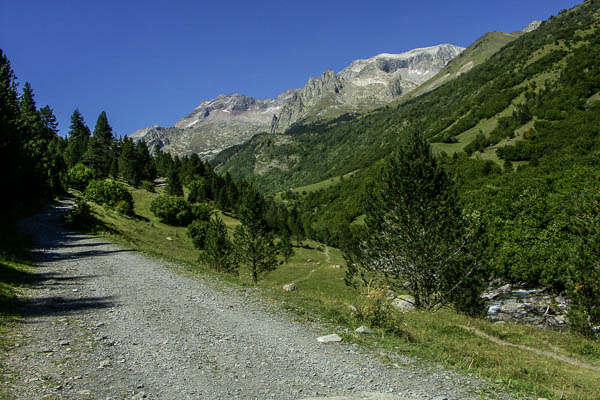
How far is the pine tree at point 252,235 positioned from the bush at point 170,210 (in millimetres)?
27281

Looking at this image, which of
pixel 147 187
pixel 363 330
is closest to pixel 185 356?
pixel 363 330

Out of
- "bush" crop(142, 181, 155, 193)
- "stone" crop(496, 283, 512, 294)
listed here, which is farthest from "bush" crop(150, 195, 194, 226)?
"stone" crop(496, 283, 512, 294)

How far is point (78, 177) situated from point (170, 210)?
2117 centimetres

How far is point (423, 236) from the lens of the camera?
69.0 feet

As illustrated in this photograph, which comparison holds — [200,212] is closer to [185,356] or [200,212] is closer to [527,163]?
[185,356]

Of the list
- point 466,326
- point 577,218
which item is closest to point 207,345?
point 466,326

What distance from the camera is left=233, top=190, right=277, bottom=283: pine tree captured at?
39719 millimetres

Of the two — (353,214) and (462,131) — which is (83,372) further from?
(462,131)

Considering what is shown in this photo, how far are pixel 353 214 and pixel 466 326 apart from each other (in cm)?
13598

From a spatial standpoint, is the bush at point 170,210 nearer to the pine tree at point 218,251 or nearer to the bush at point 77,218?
the bush at point 77,218

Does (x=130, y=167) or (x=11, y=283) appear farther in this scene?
(x=130, y=167)

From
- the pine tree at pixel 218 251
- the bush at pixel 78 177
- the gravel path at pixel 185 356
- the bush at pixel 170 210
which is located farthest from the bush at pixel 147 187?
the gravel path at pixel 185 356

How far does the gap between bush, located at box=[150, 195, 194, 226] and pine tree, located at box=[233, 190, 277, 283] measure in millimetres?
27281

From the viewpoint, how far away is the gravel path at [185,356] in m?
6.19
